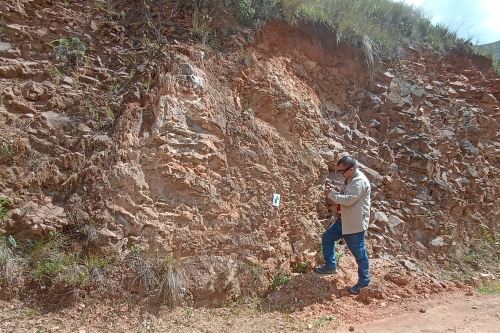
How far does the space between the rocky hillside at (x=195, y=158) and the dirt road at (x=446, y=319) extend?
438mm

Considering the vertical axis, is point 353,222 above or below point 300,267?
above

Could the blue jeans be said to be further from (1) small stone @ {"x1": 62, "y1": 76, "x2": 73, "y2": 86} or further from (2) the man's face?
(1) small stone @ {"x1": 62, "y1": 76, "x2": 73, "y2": 86}

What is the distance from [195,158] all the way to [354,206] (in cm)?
179

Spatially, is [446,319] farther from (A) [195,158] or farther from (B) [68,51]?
(B) [68,51]

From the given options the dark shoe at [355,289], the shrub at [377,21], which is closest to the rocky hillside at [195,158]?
the shrub at [377,21]

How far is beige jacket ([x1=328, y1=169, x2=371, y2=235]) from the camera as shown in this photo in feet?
14.4

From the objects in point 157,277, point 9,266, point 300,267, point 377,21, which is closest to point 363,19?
point 377,21

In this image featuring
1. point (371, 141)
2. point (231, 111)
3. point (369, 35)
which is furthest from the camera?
point (369, 35)

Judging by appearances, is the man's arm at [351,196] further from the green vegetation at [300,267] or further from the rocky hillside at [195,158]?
the green vegetation at [300,267]

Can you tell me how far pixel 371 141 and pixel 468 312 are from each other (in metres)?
2.84

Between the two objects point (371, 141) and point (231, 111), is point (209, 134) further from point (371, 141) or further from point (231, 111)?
point (371, 141)

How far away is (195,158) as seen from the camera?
456 centimetres

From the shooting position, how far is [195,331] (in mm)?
3568

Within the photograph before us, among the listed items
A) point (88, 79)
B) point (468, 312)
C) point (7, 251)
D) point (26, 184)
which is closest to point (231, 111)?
point (88, 79)
